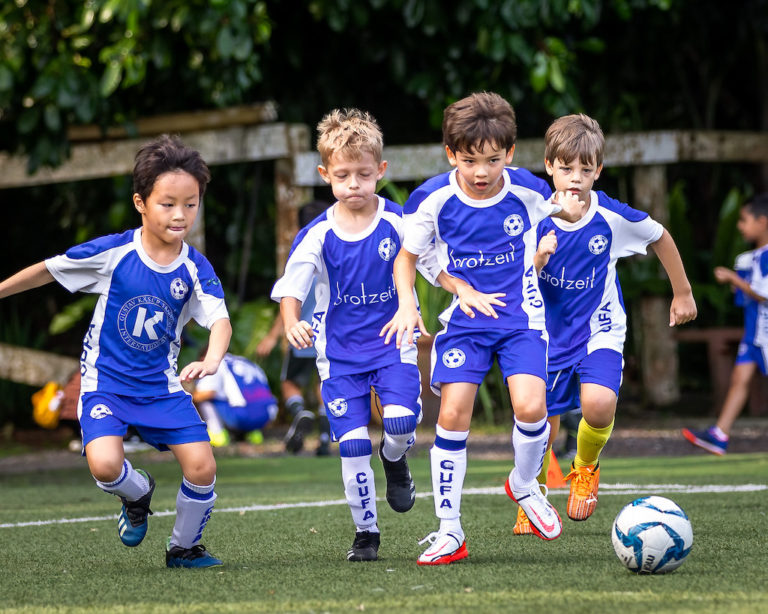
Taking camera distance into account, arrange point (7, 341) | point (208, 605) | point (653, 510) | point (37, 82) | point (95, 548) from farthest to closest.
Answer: point (7, 341) < point (37, 82) < point (95, 548) < point (653, 510) < point (208, 605)

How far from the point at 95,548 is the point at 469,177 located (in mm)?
2113

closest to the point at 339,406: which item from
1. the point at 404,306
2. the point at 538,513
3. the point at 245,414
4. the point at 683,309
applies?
the point at 404,306

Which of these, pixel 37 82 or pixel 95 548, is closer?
pixel 95 548

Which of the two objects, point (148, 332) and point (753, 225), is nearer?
point (148, 332)

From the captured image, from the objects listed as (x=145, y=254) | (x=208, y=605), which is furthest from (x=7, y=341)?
(x=208, y=605)

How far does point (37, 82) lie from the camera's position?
9.27 metres

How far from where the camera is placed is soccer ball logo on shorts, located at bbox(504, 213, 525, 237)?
4.48 m

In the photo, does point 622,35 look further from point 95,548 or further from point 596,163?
point 95,548

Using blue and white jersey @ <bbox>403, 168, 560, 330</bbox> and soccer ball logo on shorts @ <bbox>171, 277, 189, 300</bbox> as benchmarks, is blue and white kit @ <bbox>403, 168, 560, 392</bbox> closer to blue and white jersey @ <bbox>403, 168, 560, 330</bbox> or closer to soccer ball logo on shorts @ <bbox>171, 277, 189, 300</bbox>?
blue and white jersey @ <bbox>403, 168, 560, 330</bbox>

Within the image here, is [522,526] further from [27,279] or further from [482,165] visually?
[27,279]

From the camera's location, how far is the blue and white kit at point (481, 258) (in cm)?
445

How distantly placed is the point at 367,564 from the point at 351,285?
1035 millimetres

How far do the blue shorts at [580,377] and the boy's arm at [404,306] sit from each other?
1052mm

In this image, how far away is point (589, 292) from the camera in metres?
5.20
